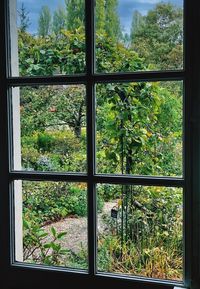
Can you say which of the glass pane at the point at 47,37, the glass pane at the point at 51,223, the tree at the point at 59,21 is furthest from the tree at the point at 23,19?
the glass pane at the point at 51,223

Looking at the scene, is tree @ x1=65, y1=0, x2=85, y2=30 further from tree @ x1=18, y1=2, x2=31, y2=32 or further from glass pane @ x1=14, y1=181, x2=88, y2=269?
glass pane @ x1=14, y1=181, x2=88, y2=269

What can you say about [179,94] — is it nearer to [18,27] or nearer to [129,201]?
[129,201]

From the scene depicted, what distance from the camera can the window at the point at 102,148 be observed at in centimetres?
113

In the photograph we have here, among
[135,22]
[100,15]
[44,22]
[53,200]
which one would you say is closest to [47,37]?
[44,22]

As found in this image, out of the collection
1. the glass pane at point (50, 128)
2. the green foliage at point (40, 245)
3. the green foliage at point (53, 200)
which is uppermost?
the glass pane at point (50, 128)

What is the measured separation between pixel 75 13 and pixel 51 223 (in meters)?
0.72

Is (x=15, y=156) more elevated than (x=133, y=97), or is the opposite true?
(x=133, y=97)

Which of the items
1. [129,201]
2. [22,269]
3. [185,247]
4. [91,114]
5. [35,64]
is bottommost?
[22,269]

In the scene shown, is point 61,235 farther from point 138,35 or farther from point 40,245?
point 138,35

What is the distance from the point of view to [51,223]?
1314 mm

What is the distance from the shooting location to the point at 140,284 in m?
1.17

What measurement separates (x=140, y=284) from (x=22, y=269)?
42 cm

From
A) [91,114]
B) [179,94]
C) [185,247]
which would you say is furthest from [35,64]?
[185,247]

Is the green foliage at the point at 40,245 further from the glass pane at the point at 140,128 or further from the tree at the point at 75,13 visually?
the tree at the point at 75,13
